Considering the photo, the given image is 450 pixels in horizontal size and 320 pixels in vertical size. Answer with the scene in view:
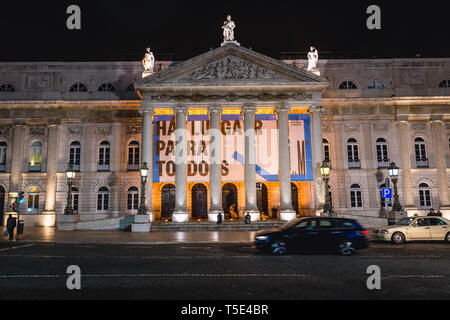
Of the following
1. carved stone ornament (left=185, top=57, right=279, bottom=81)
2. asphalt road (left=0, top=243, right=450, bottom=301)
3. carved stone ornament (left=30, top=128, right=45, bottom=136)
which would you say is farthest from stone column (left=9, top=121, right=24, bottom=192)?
asphalt road (left=0, top=243, right=450, bottom=301)

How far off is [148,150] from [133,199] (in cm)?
687

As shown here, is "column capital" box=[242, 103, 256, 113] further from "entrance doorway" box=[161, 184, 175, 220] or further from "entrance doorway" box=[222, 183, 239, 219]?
"entrance doorway" box=[161, 184, 175, 220]

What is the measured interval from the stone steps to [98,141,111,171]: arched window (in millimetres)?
10233

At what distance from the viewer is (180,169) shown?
1051 inches

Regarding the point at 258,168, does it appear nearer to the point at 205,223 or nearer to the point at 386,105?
the point at 205,223

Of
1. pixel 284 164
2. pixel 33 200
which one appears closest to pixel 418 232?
pixel 284 164

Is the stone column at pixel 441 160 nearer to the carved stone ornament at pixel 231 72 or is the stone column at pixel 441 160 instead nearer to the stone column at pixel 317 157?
the stone column at pixel 317 157

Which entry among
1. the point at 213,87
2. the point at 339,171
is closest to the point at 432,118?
the point at 339,171

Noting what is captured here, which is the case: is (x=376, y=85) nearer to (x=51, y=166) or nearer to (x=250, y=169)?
Result: (x=250, y=169)

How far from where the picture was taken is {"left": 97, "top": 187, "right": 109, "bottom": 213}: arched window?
31484 millimetres

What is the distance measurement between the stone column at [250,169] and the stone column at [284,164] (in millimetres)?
2091

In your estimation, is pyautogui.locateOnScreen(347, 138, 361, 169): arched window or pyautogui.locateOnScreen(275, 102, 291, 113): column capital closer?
pyautogui.locateOnScreen(275, 102, 291, 113): column capital

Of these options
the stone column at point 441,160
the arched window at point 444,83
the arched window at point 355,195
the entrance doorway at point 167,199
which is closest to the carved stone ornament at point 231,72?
the entrance doorway at point 167,199
